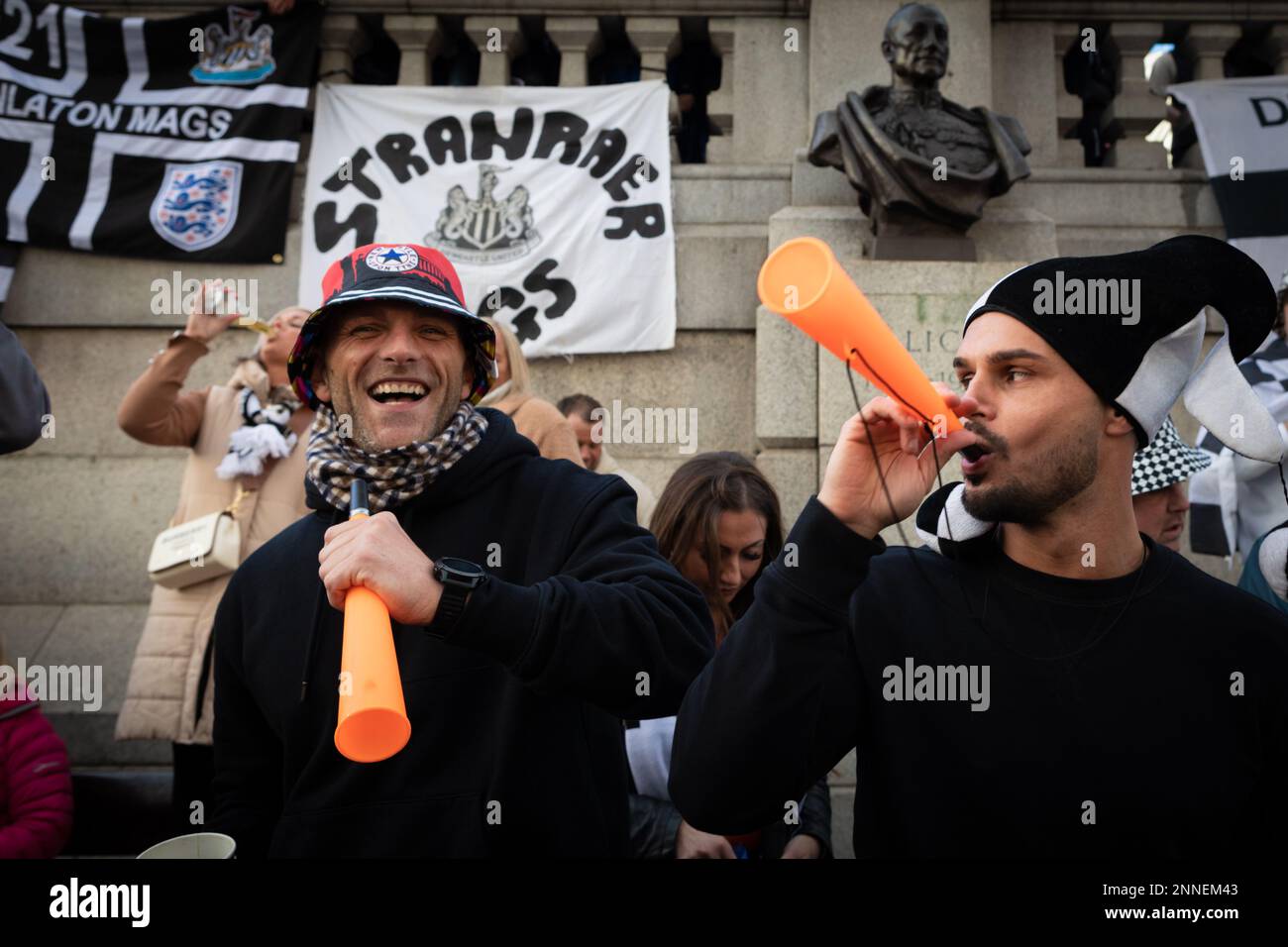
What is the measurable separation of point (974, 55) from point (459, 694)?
6.26m

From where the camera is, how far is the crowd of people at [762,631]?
200cm

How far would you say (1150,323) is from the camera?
89.6 inches

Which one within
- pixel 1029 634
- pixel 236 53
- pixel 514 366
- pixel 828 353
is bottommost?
pixel 1029 634

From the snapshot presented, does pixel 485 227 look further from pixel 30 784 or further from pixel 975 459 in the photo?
pixel 975 459

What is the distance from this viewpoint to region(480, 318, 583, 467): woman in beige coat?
441cm

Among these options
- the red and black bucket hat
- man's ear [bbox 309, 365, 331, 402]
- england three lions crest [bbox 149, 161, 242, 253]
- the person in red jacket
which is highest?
england three lions crest [bbox 149, 161, 242, 253]

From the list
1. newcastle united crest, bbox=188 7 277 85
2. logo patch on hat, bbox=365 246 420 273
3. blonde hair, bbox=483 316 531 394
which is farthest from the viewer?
newcastle united crest, bbox=188 7 277 85


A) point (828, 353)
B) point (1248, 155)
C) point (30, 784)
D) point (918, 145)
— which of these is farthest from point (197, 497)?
point (1248, 155)

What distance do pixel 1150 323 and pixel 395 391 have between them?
1.58 meters

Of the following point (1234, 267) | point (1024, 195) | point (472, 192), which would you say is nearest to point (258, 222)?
point (472, 192)

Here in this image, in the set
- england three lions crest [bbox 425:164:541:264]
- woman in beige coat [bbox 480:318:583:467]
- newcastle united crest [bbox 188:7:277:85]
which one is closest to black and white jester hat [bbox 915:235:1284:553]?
woman in beige coat [bbox 480:318:583:467]

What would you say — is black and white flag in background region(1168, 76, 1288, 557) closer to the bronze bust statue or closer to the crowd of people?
the bronze bust statue

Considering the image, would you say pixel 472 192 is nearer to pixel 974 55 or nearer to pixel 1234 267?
pixel 974 55

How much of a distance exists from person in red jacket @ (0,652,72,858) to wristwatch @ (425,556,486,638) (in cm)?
244
